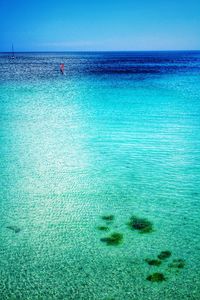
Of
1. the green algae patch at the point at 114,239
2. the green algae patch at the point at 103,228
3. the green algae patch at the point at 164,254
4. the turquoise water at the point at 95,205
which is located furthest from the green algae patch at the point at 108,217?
the green algae patch at the point at 164,254

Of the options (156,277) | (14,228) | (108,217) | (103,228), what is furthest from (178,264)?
(14,228)

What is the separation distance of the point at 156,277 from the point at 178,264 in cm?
47

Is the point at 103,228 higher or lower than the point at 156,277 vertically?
higher

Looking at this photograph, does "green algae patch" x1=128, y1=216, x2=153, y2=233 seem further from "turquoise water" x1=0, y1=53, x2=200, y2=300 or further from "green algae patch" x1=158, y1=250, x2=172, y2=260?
"green algae patch" x1=158, y1=250, x2=172, y2=260

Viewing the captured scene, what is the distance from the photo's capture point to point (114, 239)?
17.0ft

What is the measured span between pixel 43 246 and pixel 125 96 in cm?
1742

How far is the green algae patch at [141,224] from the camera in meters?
5.42

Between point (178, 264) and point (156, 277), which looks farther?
point (178, 264)

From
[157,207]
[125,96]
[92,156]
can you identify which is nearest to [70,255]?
[157,207]

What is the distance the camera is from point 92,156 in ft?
30.1

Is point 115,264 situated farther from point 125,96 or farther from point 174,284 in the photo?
point 125,96

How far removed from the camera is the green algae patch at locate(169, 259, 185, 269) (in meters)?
4.48

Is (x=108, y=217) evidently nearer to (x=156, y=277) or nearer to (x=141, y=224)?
(x=141, y=224)

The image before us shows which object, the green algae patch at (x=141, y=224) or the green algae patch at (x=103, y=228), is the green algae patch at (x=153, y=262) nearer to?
the green algae patch at (x=141, y=224)
